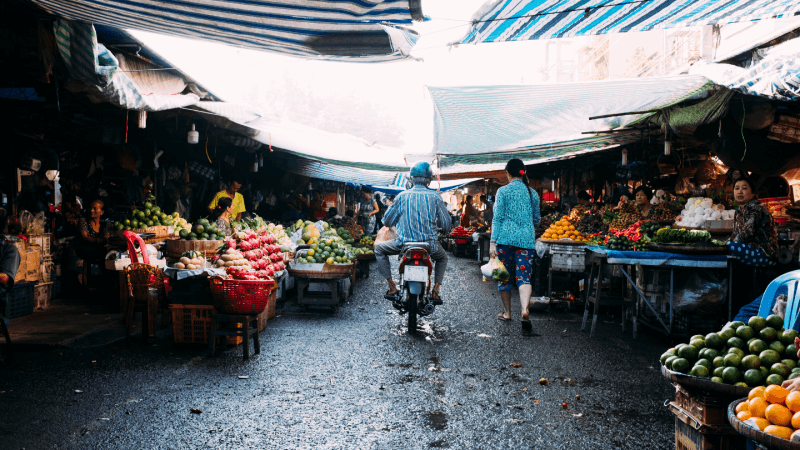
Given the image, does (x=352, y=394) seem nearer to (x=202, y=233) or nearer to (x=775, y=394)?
(x=775, y=394)

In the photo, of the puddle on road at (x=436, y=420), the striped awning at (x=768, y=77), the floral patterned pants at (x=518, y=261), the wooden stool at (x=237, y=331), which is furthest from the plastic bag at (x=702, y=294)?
the wooden stool at (x=237, y=331)

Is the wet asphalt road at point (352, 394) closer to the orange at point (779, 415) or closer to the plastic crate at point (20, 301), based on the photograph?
the orange at point (779, 415)

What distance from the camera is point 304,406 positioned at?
411 centimetres

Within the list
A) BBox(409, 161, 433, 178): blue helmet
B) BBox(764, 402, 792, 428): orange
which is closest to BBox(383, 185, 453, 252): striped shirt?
BBox(409, 161, 433, 178): blue helmet

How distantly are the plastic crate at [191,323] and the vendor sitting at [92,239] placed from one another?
3621 millimetres

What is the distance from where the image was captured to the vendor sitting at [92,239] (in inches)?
343

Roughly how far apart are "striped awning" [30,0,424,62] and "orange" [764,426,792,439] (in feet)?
12.0

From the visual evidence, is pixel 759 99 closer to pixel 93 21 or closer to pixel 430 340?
pixel 430 340

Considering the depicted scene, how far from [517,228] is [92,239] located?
280 inches

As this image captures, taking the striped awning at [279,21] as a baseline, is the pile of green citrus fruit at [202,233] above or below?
below

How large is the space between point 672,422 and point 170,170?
35.8ft

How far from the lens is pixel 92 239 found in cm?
877

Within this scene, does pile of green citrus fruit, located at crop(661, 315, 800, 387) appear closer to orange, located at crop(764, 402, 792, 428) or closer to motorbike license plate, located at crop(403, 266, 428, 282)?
orange, located at crop(764, 402, 792, 428)

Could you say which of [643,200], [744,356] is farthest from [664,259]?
[643,200]
